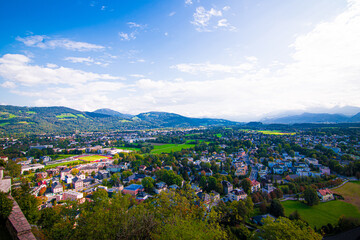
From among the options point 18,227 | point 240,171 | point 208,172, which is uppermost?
point 18,227

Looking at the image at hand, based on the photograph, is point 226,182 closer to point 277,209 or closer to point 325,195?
point 277,209

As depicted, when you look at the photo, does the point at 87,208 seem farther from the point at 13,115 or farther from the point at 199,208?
the point at 13,115

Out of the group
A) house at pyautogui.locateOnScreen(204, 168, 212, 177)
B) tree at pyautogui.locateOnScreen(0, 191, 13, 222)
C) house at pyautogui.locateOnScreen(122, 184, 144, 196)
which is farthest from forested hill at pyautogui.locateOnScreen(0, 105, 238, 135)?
tree at pyautogui.locateOnScreen(0, 191, 13, 222)

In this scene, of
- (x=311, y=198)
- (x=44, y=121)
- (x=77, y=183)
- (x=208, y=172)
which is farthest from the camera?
(x=44, y=121)

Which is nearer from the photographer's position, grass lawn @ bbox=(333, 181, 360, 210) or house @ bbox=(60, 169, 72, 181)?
grass lawn @ bbox=(333, 181, 360, 210)

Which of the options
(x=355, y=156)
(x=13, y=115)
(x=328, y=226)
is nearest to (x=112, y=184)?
(x=328, y=226)

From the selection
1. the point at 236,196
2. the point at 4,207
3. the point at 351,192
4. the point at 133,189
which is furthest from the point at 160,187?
the point at 351,192

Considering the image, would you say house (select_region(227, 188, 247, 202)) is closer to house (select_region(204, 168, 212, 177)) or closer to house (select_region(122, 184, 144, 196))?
house (select_region(204, 168, 212, 177))
